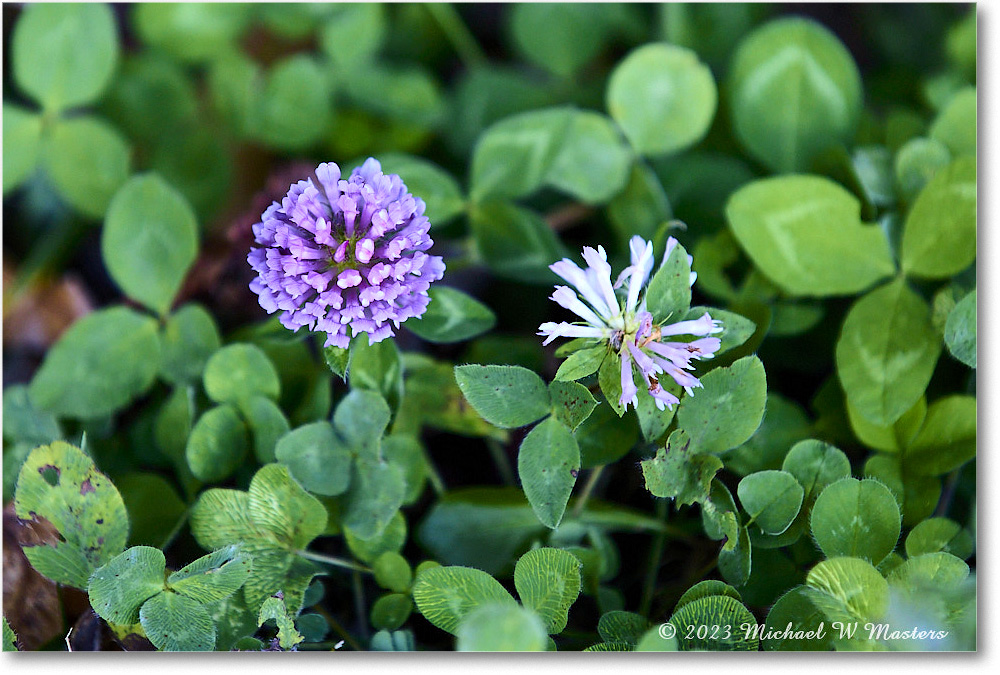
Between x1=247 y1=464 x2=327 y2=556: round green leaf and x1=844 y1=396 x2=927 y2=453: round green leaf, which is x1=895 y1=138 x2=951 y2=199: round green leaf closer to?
x1=844 y1=396 x2=927 y2=453: round green leaf

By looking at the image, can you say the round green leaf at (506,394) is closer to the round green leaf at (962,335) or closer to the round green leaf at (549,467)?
the round green leaf at (549,467)

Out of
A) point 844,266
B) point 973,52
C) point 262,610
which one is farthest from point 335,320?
point 973,52

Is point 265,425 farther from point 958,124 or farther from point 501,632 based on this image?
point 958,124

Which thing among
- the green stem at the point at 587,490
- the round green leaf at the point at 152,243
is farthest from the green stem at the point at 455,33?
the green stem at the point at 587,490

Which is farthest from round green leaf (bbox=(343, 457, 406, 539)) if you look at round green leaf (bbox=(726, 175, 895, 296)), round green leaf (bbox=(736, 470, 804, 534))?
round green leaf (bbox=(726, 175, 895, 296))

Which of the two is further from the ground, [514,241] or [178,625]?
[514,241]

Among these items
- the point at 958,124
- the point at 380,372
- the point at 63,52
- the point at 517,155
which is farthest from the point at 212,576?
the point at 958,124
